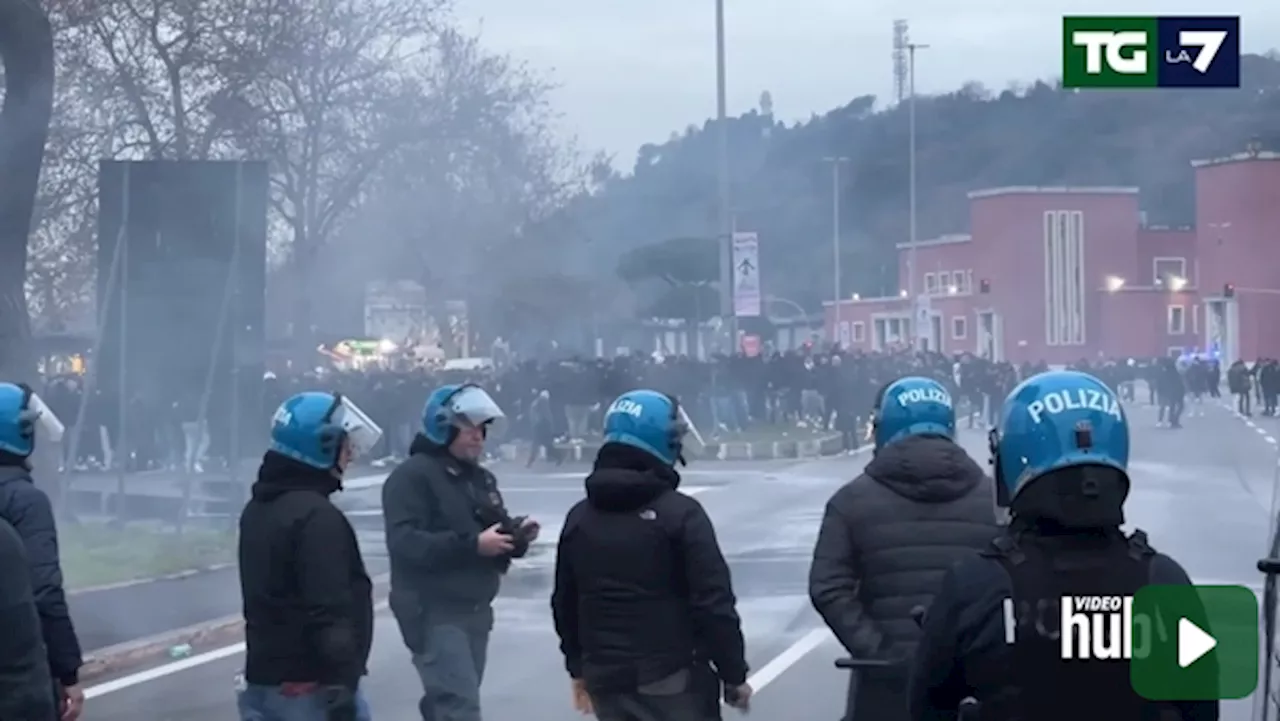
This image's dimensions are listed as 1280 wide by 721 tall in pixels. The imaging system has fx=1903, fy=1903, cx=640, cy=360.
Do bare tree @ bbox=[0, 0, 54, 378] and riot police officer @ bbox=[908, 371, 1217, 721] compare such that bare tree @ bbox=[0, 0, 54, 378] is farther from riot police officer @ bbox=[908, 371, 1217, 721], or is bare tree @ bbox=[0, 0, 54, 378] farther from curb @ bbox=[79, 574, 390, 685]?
riot police officer @ bbox=[908, 371, 1217, 721]

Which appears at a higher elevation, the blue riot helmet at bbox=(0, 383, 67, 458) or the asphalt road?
the blue riot helmet at bbox=(0, 383, 67, 458)

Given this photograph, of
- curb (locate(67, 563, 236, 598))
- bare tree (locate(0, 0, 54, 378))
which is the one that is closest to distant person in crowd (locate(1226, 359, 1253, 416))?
curb (locate(67, 563, 236, 598))

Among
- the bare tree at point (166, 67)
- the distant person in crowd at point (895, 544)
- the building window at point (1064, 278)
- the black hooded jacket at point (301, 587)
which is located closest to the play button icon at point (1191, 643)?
the distant person in crowd at point (895, 544)

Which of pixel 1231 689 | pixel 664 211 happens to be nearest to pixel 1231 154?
pixel 1231 689

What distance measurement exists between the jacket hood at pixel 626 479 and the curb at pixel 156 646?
21.3 feet

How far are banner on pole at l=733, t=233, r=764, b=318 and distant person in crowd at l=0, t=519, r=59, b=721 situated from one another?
26213 millimetres

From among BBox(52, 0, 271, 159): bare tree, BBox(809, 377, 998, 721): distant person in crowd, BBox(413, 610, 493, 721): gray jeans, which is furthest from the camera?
BBox(52, 0, 271, 159): bare tree

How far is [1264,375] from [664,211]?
1328cm

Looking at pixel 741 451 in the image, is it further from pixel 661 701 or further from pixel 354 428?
pixel 661 701

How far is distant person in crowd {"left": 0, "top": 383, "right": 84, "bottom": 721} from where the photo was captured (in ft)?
17.7

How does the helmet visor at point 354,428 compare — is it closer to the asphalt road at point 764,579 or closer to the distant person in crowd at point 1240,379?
the asphalt road at point 764,579

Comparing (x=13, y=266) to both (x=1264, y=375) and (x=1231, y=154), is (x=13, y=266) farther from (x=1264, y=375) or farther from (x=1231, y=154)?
(x=1264, y=375)

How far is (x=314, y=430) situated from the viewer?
17.7 feet

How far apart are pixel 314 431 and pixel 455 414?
130cm
